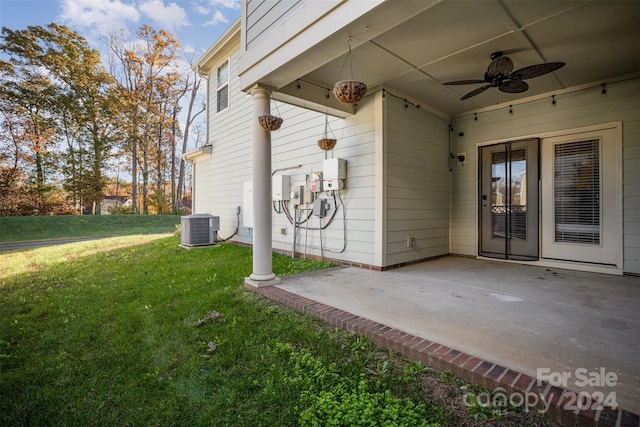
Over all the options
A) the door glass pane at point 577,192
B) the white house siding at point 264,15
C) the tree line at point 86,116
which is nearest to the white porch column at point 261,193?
the white house siding at point 264,15

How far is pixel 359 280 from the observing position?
148 inches

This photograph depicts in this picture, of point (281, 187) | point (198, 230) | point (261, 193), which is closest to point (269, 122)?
point (261, 193)

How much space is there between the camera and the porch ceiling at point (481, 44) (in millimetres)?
2580

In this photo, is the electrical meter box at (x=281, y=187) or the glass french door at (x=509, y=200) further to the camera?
the electrical meter box at (x=281, y=187)

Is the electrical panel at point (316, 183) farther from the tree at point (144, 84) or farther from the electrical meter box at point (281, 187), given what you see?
the tree at point (144, 84)

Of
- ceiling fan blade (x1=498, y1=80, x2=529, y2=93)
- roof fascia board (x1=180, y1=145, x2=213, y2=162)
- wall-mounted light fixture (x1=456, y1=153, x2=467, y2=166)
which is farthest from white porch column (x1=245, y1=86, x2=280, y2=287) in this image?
roof fascia board (x1=180, y1=145, x2=213, y2=162)

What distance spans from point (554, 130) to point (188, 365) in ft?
18.0

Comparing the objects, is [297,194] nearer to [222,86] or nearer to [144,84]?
[222,86]

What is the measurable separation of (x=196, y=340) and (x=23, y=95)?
16.2 meters

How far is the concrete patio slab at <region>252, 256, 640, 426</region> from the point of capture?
1.64 m

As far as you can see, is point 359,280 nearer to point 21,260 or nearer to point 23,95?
point 21,260

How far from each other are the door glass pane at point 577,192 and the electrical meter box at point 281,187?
4245mm

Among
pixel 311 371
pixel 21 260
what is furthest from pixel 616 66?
pixel 21 260

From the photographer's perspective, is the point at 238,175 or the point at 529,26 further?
the point at 238,175
